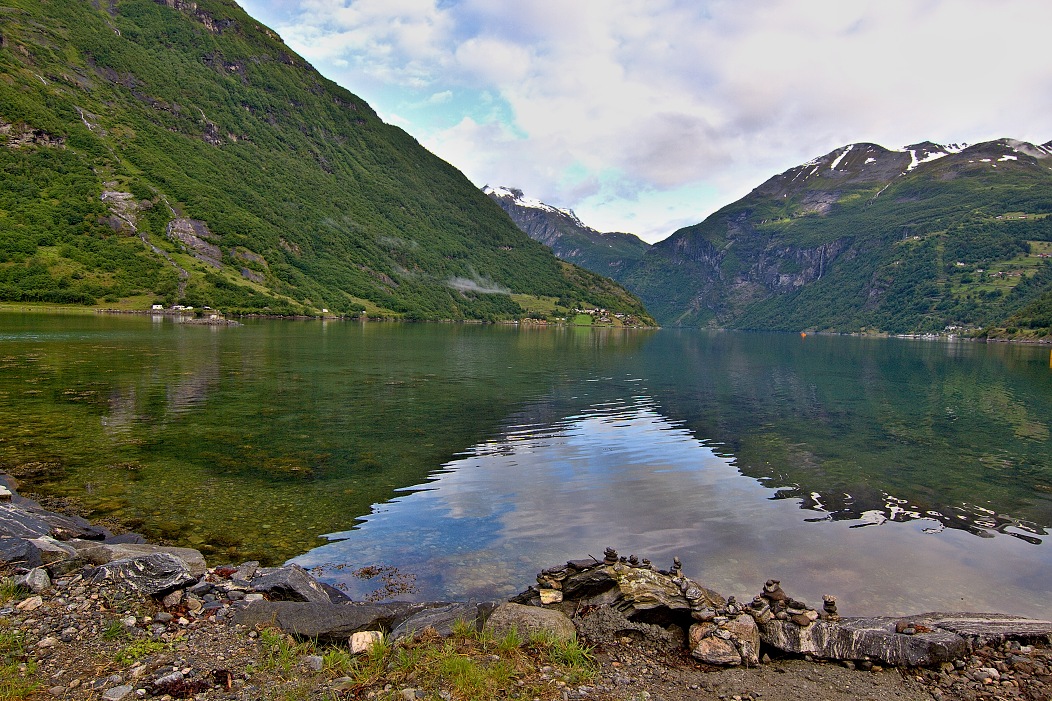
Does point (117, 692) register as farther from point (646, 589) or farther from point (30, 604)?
point (646, 589)

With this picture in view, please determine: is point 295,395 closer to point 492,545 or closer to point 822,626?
point 492,545

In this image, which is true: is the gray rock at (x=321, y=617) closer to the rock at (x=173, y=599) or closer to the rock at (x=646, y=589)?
the rock at (x=173, y=599)

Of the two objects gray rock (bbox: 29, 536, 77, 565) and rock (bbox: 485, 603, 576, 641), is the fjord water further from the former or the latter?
rock (bbox: 485, 603, 576, 641)

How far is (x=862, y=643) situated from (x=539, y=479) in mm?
15492

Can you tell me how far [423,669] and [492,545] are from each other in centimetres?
865

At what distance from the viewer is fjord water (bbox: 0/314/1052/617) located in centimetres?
1614

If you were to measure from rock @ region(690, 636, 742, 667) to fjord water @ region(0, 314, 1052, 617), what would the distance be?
15.2 feet

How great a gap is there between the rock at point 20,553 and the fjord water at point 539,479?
408cm

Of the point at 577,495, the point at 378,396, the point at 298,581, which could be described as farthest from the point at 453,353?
the point at 298,581

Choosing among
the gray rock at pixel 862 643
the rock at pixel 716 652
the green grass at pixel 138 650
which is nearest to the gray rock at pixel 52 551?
the green grass at pixel 138 650

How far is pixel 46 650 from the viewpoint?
8625 millimetres

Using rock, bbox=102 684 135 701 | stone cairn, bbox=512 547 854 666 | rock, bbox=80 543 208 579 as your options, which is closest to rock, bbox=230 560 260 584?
rock, bbox=80 543 208 579

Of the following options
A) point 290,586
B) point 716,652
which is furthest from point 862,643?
point 290,586

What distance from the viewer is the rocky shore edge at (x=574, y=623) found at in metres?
9.26
